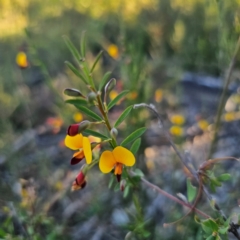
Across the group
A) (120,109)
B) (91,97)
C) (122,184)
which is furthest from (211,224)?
(120,109)

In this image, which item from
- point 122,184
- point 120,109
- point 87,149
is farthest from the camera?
point 120,109

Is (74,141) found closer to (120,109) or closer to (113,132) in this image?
(113,132)

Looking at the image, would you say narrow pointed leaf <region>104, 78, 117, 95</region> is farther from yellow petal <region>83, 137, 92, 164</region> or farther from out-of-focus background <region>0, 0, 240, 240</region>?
out-of-focus background <region>0, 0, 240, 240</region>

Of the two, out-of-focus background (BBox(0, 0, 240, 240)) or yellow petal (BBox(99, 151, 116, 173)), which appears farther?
out-of-focus background (BBox(0, 0, 240, 240))

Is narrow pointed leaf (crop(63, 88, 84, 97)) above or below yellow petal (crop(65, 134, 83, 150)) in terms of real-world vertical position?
above

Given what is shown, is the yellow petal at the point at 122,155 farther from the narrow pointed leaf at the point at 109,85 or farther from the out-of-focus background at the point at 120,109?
the out-of-focus background at the point at 120,109

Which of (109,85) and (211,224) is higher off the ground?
(109,85)

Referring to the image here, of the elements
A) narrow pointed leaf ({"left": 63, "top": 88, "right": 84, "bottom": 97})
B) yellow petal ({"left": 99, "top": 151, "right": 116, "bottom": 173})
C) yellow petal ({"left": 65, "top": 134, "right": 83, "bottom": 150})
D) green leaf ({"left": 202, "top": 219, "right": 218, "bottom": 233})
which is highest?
narrow pointed leaf ({"left": 63, "top": 88, "right": 84, "bottom": 97})

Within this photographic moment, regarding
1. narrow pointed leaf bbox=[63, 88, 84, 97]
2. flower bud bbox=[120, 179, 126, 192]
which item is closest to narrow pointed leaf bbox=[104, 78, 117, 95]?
narrow pointed leaf bbox=[63, 88, 84, 97]

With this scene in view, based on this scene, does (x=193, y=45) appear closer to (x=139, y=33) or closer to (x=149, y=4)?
(x=139, y=33)
